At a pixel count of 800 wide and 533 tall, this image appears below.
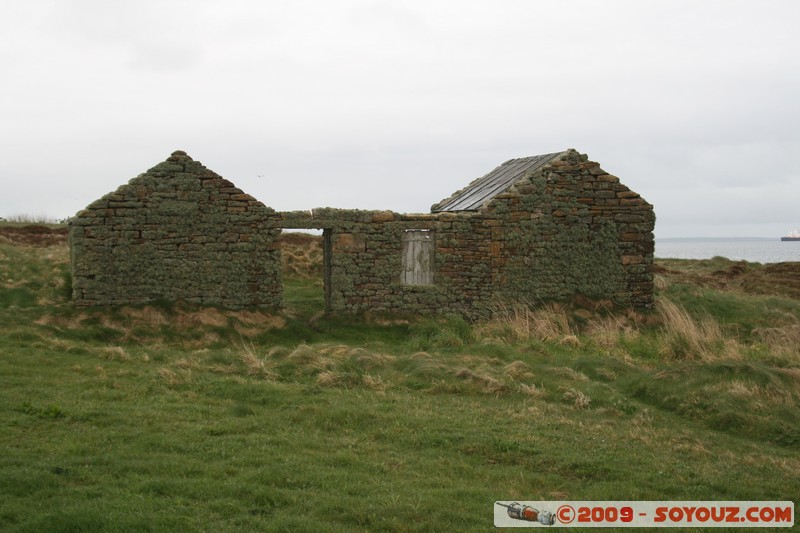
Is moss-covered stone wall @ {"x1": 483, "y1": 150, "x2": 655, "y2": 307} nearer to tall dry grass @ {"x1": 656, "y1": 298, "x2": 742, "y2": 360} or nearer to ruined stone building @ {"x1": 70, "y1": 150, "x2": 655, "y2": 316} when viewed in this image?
ruined stone building @ {"x1": 70, "y1": 150, "x2": 655, "y2": 316}

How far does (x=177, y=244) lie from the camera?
55.7ft

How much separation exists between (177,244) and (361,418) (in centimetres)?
889

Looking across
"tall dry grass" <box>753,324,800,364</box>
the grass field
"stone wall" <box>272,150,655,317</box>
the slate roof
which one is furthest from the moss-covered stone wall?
"tall dry grass" <box>753,324,800,364</box>

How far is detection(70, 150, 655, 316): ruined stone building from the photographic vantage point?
1672 centimetres

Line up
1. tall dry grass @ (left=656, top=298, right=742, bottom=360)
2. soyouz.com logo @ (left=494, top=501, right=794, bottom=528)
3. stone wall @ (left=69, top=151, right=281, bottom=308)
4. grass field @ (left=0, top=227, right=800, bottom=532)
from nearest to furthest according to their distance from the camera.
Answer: soyouz.com logo @ (left=494, top=501, right=794, bottom=528) < grass field @ (left=0, top=227, right=800, bottom=532) < tall dry grass @ (left=656, top=298, right=742, bottom=360) < stone wall @ (left=69, top=151, right=281, bottom=308)

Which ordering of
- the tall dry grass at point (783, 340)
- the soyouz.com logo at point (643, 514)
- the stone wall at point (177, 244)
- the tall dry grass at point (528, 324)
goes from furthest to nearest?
the stone wall at point (177, 244), the tall dry grass at point (528, 324), the tall dry grass at point (783, 340), the soyouz.com logo at point (643, 514)

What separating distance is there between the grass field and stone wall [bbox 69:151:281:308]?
0.54 m

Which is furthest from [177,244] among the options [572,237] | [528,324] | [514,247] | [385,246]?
[572,237]

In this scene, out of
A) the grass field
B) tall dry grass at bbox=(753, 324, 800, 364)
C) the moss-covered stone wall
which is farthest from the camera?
the moss-covered stone wall

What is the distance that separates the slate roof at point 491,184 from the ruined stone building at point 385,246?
Result: 0.18 meters

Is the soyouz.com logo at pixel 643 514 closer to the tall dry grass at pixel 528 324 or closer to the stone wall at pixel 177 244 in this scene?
the tall dry grass at pixel 528 324

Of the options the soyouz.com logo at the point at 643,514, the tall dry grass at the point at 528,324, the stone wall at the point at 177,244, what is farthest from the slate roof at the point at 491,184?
the soyouz.com logo at the point at 643,514

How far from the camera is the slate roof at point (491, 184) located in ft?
64.1

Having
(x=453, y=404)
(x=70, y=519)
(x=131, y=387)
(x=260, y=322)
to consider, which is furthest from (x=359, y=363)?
(x=70, y=519)
